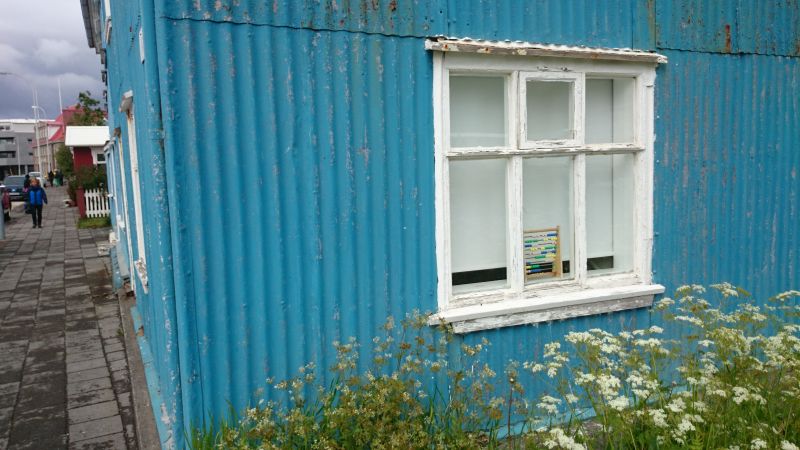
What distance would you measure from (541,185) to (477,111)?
2.45 ft

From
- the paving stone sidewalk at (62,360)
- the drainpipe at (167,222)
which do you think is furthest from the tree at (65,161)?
the drainpipe at (167,222)

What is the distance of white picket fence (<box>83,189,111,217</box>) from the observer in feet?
69.7

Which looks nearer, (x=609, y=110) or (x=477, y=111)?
(x=477, y=111)

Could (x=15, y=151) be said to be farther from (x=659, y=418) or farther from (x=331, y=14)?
(x=659, y=418)

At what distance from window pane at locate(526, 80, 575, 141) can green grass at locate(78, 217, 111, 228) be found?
18.2 m

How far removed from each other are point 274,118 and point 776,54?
4142 millimetres

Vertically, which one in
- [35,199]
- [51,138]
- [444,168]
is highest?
[51,138]

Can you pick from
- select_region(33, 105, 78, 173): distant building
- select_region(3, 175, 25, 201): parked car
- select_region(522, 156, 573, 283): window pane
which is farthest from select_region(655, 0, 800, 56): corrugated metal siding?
select_region(33, 105, 78, 173): distant building

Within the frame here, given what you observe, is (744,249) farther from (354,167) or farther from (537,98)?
(354,167)

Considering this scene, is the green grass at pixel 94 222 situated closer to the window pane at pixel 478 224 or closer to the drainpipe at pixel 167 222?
the drainpipe at pixel 167 222

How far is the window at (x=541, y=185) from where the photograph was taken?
3811 millimetres

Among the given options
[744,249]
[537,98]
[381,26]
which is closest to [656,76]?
[537,98]

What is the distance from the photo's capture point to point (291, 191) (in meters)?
3.31

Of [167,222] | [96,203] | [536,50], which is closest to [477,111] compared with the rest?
[536,50]
